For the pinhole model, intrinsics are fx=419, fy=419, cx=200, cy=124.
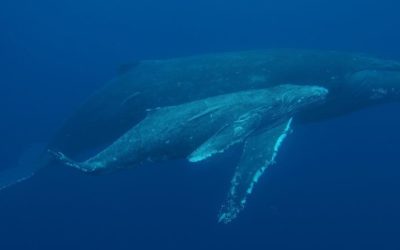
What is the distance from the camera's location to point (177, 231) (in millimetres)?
15289

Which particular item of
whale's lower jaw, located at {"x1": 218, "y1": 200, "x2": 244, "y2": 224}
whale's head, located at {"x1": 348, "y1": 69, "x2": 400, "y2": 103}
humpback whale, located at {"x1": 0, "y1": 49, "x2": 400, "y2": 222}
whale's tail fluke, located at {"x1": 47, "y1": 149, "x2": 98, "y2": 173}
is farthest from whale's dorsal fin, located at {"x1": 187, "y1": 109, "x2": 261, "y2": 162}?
whale's head, located at {"x1": 348, "y1": 69, "x2": 400, "y2": 103}

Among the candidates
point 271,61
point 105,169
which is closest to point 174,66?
point 271,61

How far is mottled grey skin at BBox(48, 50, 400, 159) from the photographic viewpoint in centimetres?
1148

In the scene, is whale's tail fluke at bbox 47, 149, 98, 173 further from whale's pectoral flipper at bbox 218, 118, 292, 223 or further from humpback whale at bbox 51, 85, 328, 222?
whale's pectoral flipper at bbox 218, 118, 292, 223

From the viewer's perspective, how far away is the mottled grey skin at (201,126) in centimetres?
933

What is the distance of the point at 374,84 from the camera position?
1143 cm

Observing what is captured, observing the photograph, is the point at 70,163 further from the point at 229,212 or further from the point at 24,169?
the point at 24,169

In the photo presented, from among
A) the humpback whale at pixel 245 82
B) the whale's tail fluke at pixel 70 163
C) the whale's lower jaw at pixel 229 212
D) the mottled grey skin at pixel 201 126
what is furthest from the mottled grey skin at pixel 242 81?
the whale's lower jaw at pixel 229 212

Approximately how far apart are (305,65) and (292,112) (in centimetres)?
200

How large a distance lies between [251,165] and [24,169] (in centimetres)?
931

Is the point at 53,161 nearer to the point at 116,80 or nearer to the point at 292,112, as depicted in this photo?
the point at 116,80

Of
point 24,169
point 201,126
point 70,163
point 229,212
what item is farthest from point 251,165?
point 24,169

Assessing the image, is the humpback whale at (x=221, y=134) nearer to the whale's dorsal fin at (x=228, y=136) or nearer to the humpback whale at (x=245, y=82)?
the whale's dorsal fin at (x=228, y=136)

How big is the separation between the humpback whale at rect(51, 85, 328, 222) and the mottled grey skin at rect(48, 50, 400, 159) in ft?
3.24
